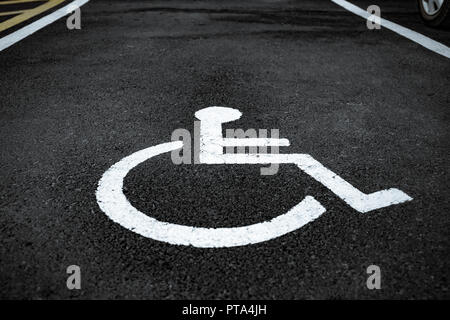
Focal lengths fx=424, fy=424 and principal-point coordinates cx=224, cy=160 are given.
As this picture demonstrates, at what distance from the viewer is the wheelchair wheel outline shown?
2236 millimetres

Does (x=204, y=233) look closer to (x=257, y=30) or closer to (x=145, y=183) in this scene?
(x=145, y=183)

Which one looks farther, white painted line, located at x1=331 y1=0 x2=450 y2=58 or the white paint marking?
white painted line, located at x1=331 y1=0 x2=450 y2=58

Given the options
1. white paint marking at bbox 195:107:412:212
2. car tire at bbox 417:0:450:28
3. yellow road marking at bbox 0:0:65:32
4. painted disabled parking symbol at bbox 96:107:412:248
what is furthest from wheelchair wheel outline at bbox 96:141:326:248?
yellow road marking at bbox 0:0:65:32

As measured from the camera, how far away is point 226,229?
2320 millimetres

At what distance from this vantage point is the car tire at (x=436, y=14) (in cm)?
641

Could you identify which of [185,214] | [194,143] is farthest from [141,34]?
[185,214]

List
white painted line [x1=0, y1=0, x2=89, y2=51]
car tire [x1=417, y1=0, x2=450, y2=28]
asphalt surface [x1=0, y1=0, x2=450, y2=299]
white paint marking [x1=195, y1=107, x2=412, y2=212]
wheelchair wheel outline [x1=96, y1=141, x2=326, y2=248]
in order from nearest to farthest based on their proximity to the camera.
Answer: asphalt surface [x1=0, y1=0, x2=450, y2=299], wheelchair wheel outline [x1=96, y1=141, x2=326, y2=248], white paint marking [x1=195, y1=107, x2=412, y2=212], white painted line [x1=0, y1=0, x2=89, y2=51], car tire [x1=417, y1=0, x2=450, y2=28]

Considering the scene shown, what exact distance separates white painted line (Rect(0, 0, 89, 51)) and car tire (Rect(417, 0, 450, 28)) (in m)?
6.23

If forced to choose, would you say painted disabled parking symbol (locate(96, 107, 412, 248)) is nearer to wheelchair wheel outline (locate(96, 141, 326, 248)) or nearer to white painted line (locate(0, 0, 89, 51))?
wheelchair wheel outline (locate(96, 141, 326, 248))

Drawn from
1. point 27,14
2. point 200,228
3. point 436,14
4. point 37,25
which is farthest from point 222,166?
point 27,14

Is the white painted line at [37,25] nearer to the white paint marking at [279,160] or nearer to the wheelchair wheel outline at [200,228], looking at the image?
the white paint marking at [279,160]

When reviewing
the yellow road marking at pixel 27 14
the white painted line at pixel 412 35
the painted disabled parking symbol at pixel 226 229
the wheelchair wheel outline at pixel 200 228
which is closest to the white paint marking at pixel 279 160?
the painted disabled parking symbol at pixel 226 229

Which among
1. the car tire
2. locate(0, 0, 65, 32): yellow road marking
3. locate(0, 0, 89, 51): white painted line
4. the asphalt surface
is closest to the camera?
the asphalt surface
